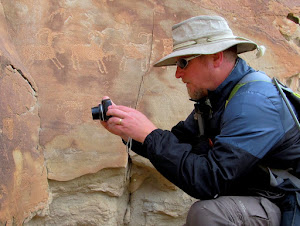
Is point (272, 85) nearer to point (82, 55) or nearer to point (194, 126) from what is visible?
point (194, 126)

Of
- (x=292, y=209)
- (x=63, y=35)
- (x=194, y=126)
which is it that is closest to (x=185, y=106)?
(x=194, y=126)

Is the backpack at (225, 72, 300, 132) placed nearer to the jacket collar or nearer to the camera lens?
the jacket collar

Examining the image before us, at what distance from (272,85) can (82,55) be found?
3.90 ft

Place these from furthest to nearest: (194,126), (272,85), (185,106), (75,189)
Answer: (185,106) < (75,189) < (194,126) < (272,85)

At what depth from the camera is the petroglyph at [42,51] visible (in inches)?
82.9

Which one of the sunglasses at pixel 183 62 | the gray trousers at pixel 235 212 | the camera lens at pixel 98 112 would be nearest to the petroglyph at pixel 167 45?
the sunglasses at pixel 183 62

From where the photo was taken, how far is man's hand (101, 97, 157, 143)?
144 centimetres

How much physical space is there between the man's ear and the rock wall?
0.75m

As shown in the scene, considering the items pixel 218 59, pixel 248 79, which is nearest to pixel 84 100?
pixel 218 59

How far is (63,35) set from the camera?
7.14ft

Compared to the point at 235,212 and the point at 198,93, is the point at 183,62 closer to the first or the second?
the point at 198,93

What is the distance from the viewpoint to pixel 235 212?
53.8 inches

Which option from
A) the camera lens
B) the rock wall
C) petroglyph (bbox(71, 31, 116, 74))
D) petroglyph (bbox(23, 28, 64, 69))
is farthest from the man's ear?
petroglyph (bbox(23, 28, 64, 69))

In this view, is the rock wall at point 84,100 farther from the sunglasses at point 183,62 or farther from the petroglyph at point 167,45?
the sunglasses at point 183,62
